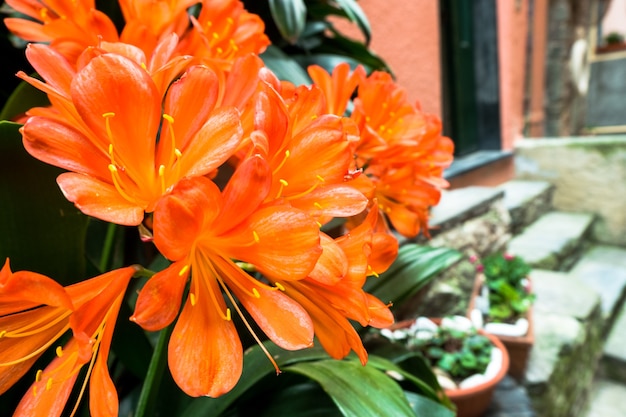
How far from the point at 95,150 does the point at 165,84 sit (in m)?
0.08

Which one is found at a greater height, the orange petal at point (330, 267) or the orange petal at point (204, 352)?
the orange petal at point (330, 267)

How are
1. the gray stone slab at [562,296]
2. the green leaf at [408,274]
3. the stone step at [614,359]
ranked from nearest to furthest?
the green leaf at [408,274], the gray stone slab at [562,296], the stone step at [614,359]

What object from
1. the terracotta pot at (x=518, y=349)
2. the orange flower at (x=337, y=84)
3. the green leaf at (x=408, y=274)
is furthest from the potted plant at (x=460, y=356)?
the orange flower at (x=337, y=84)

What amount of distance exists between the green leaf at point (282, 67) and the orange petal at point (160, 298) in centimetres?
51

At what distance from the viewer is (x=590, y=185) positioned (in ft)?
10.2

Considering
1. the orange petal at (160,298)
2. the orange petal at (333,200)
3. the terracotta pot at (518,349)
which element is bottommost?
the terracotta pot at (518,349)

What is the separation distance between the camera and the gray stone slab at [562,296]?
1935 mm

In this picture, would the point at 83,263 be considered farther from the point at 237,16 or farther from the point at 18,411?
the point at 237,16

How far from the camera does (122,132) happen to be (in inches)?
10.8

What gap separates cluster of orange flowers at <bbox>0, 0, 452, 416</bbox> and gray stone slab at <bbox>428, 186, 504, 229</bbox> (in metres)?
1.27

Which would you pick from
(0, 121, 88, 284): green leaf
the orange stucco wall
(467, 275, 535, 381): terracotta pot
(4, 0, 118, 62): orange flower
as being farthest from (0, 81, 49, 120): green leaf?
(467, 275, 535, 381): terracotta pot

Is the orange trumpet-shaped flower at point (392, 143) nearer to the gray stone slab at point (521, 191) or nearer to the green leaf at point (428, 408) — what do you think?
the green leaf at point (428, 408)

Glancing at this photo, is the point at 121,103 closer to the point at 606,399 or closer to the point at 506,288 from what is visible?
the point at 506,288

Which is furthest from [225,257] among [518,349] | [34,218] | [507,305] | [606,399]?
[606,399]
